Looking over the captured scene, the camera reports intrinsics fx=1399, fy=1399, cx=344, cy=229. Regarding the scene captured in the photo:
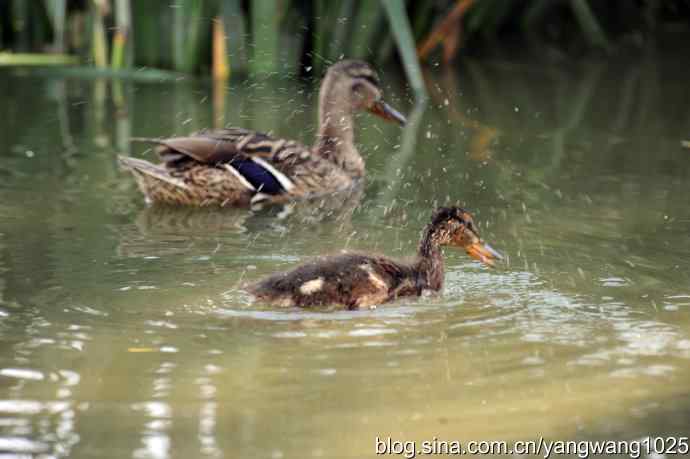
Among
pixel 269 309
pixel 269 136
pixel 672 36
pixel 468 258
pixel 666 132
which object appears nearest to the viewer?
pixel 269 309

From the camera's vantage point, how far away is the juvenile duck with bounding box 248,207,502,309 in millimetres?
6141

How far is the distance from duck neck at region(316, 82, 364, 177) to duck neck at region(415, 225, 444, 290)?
2874 millimetres

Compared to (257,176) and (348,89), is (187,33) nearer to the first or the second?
(348,89)

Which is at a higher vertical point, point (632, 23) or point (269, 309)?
point (632, 23)

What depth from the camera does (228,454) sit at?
14.6 feet

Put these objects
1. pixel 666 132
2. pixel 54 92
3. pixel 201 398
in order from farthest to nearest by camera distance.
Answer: pixel 54 92 → pixel 666 132 → pixel 201 398

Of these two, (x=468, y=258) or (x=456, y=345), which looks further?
(x=468, y=258)

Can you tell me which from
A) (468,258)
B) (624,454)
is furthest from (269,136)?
(624,454)

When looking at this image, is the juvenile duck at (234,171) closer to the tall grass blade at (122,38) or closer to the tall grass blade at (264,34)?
the tall grass blade at (122,38)

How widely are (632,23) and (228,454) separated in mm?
14406

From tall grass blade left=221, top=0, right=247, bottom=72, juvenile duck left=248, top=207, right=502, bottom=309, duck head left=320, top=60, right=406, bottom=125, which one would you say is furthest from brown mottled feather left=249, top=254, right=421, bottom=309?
tall grass blade left=221, top=0, right=247, bottom=72

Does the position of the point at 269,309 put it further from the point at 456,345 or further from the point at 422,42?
the point at 422,42

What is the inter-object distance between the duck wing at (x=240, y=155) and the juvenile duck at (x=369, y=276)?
2295mm

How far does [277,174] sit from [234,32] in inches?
142
